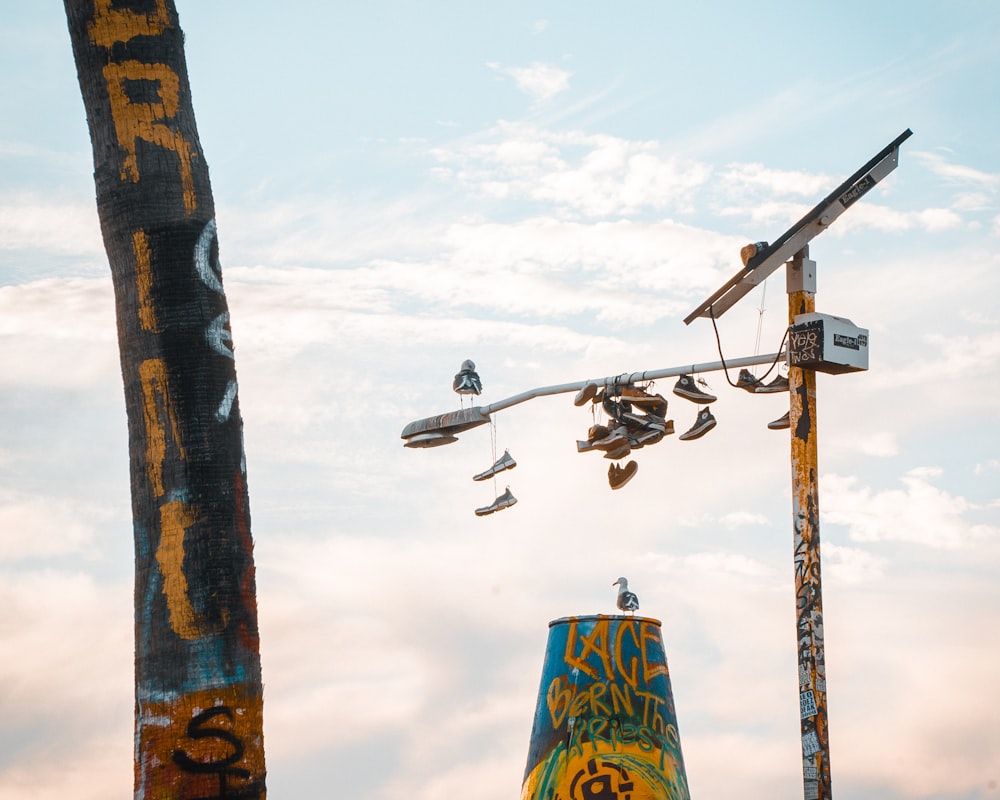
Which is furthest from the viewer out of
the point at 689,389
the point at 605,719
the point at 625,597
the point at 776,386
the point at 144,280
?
the point at 625,597

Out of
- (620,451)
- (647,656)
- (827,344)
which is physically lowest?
(647,656)

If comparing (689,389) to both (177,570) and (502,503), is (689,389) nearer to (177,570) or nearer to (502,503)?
(502,503)

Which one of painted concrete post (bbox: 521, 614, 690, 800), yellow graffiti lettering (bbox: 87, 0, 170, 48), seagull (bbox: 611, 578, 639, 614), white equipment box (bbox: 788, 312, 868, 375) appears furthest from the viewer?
seagull (bbox: 611, 578, 639, 614)

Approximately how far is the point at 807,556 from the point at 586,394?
138 inches

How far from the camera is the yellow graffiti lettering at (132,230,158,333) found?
4.70m

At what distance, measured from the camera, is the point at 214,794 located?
4473 millimetres

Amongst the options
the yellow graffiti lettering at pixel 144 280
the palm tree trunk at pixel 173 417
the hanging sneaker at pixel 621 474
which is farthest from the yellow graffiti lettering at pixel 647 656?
the yellow graffiti lettering at pixel 144 280

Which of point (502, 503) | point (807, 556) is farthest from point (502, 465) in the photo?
point (807, 556)

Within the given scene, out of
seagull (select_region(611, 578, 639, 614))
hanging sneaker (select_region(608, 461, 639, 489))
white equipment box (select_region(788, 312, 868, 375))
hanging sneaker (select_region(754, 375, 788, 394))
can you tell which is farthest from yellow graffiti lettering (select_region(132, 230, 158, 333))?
seagull (select_region(611, 578, 639, 614))

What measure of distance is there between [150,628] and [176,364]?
2.74 feet

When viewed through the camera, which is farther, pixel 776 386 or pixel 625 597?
pixel 625 597

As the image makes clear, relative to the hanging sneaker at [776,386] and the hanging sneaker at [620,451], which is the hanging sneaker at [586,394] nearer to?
the hanging sneaker at [620,451]

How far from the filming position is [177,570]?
177 inches

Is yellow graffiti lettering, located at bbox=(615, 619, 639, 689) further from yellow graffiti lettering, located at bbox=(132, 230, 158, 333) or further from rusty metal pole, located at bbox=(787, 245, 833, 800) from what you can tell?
yellow graffiti lettering, located at bbox=(132, 230, 158, 333)
